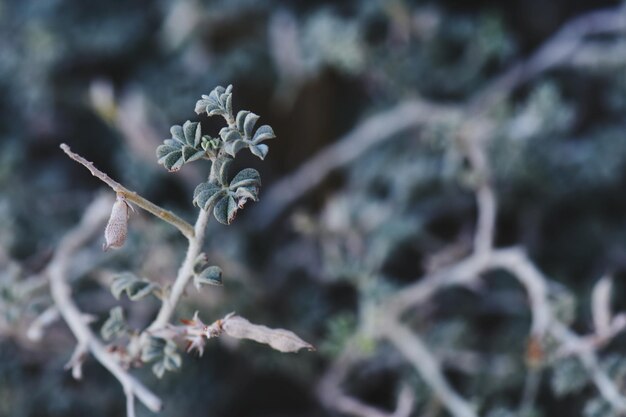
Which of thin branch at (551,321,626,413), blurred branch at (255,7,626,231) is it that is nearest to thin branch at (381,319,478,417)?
thin branch at (551,321,626,413)

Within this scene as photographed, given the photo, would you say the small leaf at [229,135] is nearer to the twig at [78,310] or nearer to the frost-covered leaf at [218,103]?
the frost-covered leaf at [218,103]

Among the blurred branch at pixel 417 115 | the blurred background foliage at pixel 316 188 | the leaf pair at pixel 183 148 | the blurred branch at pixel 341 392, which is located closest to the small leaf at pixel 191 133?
the leaf pair at pixel 183 148

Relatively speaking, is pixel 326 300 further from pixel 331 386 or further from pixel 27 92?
pixel 27 92

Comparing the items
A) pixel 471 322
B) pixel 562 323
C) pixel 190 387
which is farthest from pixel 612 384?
pixel 190 387

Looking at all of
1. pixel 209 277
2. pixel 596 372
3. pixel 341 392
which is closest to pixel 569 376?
pixel 596 372

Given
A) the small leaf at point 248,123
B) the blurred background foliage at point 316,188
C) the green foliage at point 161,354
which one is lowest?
the green foliage at point 161,354
